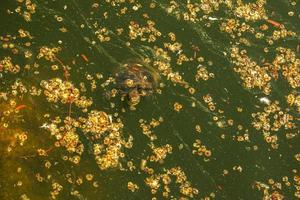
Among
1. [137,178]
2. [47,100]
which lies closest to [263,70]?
[137,178]

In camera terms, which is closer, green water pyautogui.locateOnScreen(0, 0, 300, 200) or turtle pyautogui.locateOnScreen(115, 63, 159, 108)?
green water pyautogui.locateOnScreen(0, 0, 300, 200)

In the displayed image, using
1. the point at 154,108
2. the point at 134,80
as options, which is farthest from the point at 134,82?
the point at 154,108

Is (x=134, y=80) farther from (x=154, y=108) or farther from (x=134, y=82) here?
(x=154, y=108)

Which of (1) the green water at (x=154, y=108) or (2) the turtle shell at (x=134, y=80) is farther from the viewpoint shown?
(2) the turtle shell at (x=134, y=80)

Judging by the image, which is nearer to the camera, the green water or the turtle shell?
the green water

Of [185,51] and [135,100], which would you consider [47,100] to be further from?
[185,51]
